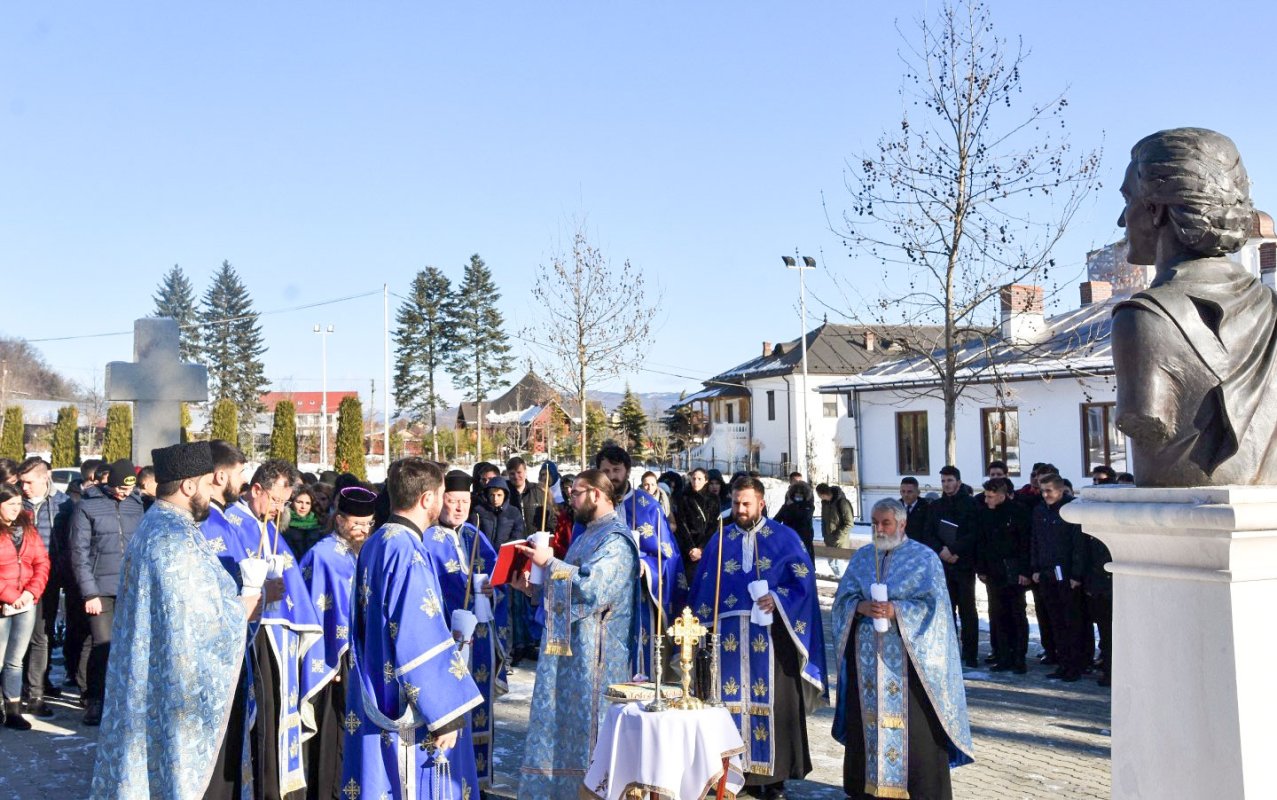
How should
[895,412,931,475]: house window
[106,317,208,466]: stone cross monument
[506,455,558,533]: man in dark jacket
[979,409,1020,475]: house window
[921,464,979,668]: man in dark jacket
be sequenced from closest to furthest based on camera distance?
1. [106,317,208,466]: stone cross monument
2. [921,464,979,668]: man in dark jacket
3. [506,455,558,533]: man in dark jacket
4. [979,409,1020,475]: house window
5. [895,412,931,475]: house window

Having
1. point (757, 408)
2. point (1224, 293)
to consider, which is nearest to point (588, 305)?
point (1224, 293)

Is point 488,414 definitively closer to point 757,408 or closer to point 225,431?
point 757,408

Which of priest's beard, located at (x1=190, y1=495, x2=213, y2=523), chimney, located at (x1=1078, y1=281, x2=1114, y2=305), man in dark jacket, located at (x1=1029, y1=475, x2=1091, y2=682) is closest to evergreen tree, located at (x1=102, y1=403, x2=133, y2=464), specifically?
chimney, located at (x1=1078, y1=281, x2=1114, y2=305)

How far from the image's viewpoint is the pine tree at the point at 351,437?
114 feet

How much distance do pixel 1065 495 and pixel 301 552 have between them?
702 cm

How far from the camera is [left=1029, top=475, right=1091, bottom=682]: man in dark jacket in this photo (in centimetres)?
1000

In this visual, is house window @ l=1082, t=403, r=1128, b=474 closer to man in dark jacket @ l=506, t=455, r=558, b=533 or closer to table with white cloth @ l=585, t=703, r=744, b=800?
man in dark jacket @ l=506, t=455, r=558, b=533

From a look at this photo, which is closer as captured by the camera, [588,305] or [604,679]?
[604,679]

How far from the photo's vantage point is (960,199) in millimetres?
13469

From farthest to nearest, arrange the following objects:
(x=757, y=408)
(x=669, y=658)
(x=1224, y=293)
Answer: (x=757, y=408)
(x=669, y=658)
(x=1224, y=293)

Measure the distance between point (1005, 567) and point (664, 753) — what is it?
6.55m

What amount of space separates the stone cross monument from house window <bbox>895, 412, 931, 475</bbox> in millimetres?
20625

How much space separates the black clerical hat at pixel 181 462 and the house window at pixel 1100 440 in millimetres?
21246

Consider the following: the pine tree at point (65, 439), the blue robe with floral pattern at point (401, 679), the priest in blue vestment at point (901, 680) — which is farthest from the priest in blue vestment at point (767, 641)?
the pine tree at point (65, 439)
